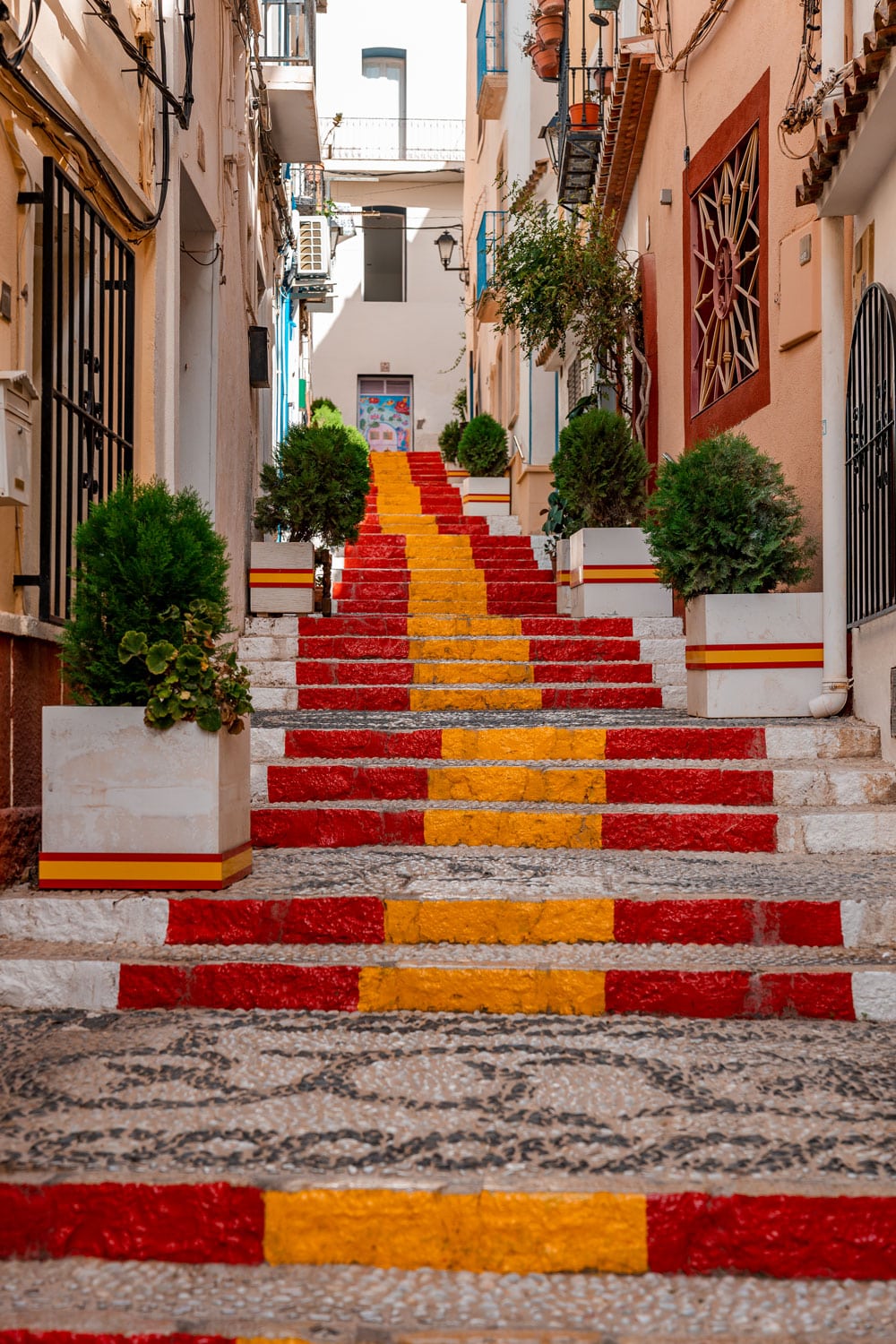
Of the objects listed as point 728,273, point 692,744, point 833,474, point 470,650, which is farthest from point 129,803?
point 728,273

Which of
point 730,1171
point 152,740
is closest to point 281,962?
point 152,740

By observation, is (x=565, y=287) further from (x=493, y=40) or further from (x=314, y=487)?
(x=493, y=40)

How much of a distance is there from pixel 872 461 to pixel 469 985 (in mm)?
3207

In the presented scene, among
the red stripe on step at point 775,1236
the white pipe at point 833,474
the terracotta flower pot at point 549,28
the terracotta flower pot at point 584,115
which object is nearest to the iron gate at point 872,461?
the white pipe at point 833,474

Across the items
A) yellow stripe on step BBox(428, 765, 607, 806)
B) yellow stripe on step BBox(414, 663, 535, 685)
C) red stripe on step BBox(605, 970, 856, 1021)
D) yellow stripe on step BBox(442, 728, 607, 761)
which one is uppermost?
yellow stripe on step BBox(414, 663, 535, 685)

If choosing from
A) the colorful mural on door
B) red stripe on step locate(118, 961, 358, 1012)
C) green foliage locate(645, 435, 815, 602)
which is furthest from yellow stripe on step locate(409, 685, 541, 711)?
the colorful mural on door

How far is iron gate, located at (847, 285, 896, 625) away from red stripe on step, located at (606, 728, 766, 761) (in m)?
0.75

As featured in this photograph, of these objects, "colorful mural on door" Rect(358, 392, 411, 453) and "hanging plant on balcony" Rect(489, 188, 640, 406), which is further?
"colorful mural on door" Rect(358, 392, 411, 453)

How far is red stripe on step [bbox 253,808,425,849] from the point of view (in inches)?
193

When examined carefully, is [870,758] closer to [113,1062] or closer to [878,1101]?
[878,1101]

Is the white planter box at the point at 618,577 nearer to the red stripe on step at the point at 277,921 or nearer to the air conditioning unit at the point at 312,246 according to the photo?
the red stripe on step at the point at 277,921

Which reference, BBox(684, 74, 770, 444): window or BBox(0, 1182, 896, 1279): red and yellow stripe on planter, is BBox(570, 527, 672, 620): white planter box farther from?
BBox(0, 1182, 896, 1279): red and yellow stripe on planter

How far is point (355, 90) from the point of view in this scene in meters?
29.6

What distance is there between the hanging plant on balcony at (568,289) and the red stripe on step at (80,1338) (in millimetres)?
8693
